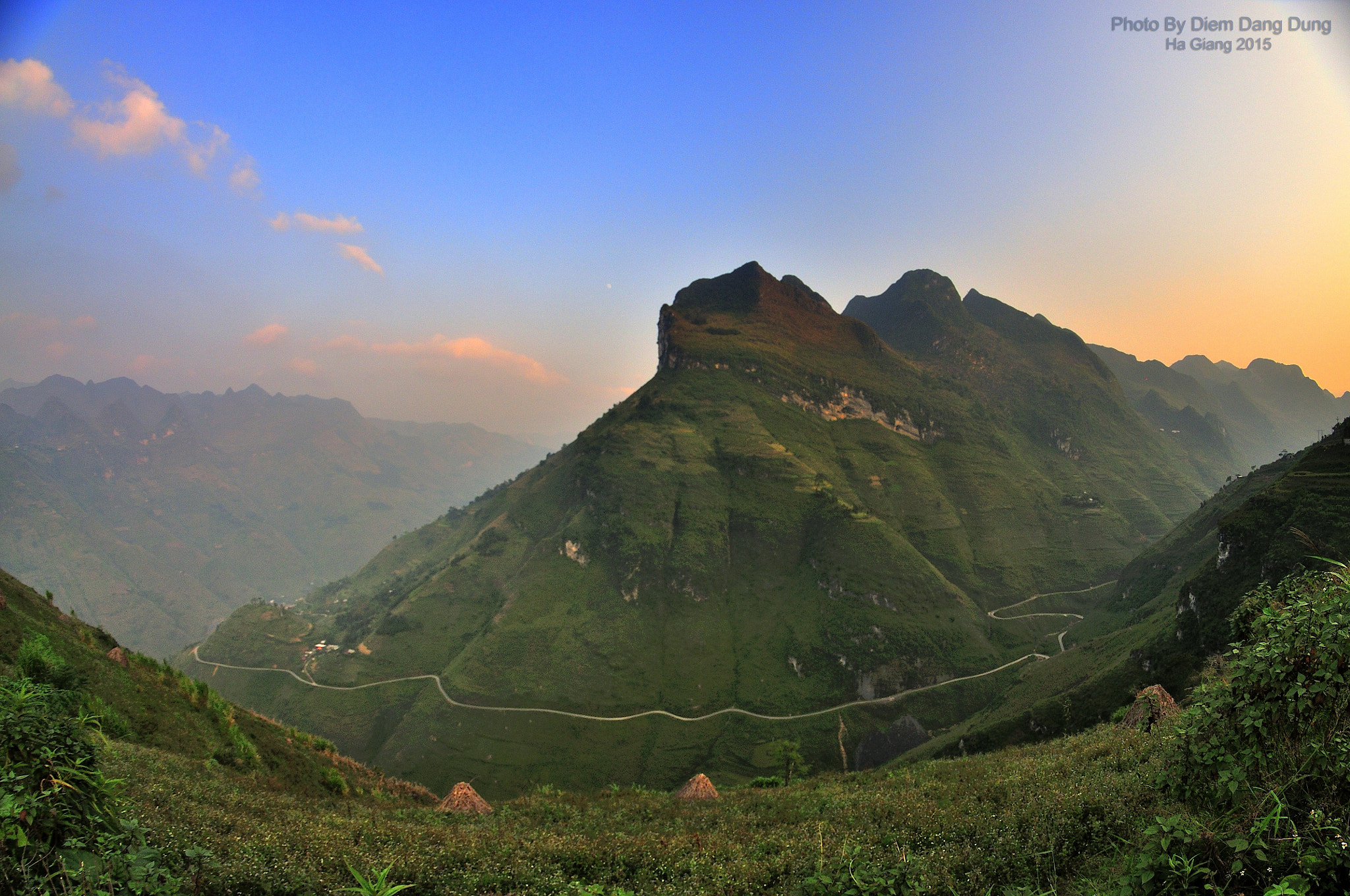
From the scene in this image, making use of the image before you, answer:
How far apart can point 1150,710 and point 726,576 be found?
9933 centimetres

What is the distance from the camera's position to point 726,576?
368 ft

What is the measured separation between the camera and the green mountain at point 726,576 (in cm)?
Result: 8262

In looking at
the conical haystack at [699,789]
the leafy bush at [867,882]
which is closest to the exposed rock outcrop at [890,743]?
the conical haystack at [699,789]

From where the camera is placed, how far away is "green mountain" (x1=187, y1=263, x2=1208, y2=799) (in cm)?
8262

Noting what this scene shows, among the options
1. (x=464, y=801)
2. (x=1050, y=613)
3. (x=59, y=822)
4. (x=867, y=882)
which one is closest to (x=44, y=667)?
(x=59, y=822)

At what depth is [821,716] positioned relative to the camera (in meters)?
82.9

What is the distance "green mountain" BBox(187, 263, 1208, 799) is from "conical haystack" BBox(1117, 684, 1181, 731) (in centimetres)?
5625

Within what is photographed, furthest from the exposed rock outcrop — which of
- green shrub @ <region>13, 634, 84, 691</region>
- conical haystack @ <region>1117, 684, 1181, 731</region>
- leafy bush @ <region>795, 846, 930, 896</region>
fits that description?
green shrub @ <region>13, 634, 84, 691</region>

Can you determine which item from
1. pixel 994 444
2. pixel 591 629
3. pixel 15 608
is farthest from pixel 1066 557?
pixel 15 608

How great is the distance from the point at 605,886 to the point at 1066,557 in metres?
142

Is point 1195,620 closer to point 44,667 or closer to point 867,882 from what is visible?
point 867,882

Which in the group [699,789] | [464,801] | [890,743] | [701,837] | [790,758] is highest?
[701,837]

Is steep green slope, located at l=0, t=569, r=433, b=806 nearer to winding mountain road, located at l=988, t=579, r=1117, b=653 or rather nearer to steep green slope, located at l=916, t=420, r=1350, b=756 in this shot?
steep green slope, located at l=916, t=420, r=1350, b=756

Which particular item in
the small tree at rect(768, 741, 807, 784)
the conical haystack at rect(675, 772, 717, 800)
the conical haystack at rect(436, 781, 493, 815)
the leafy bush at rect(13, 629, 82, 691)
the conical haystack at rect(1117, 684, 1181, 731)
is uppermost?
the leafy bush at rect(13, 629, 82, 691)
